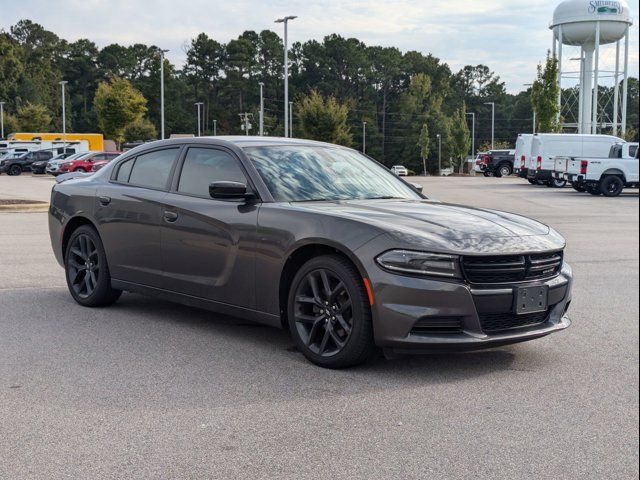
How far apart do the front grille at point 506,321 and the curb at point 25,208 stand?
56.5 feet

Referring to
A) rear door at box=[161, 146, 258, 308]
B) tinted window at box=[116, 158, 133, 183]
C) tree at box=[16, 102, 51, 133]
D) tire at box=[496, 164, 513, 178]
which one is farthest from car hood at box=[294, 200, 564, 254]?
tree at box=[16, 102, 51, 133]

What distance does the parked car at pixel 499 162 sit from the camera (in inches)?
2157

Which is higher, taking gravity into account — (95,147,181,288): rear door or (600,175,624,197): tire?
(95,147,181,288): rear door

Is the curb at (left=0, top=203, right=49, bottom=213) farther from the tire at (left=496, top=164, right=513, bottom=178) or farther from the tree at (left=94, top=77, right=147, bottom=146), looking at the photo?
the tree at (left=94, top=77, right=147, bottom=146)

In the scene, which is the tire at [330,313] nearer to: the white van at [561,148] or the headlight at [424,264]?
the headlight at [424,264]

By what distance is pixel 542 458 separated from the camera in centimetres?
373

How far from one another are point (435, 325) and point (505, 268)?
1.85 ft

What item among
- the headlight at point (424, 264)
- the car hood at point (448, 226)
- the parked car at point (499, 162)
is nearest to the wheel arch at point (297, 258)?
the car hood at point (448, 226)

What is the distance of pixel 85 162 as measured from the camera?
151 feet

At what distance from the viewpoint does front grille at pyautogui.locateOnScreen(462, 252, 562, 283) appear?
16.3 feet

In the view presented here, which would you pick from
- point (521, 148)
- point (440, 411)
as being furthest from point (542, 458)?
point (521, 148)

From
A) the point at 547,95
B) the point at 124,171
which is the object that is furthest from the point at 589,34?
the point at 124,171

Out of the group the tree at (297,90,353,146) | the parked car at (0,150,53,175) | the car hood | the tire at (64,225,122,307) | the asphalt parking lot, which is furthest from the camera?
the parked car at (0,150,53,175)

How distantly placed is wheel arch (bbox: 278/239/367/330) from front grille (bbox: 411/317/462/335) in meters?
0.58
